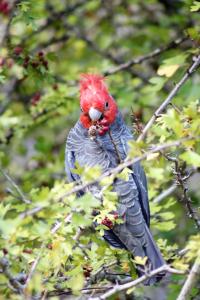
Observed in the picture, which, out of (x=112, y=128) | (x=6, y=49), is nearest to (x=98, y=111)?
(x=112, y=128)

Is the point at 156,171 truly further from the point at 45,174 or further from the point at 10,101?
the point at 10,101

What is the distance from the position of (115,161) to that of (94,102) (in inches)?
17.1

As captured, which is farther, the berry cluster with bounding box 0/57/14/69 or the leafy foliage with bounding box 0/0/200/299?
the berry cluster with bounding box 0/57/14/69

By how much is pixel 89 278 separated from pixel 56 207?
995 millimetres

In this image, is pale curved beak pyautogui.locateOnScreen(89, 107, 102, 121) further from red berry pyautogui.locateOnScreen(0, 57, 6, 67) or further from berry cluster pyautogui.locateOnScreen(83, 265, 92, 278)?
berry cluster pyautogui.locateOnScreen(83, 265, 92, 278)

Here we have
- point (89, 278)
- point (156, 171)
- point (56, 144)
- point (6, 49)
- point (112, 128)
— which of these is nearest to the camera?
point (156, 171)

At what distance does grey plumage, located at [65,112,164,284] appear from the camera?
4402 mm

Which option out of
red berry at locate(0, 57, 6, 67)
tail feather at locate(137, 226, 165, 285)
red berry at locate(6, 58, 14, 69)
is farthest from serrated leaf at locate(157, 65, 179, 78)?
red berry at locate(6, 58, 14, 69)

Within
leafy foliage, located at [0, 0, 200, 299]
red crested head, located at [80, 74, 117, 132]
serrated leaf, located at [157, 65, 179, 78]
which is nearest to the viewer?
leafy foliage, located at [0, 0, 200, 299]

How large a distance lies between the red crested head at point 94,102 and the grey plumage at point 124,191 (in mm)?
125

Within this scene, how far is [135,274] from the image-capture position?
3799mm

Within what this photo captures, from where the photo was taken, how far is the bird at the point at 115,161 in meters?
4.41

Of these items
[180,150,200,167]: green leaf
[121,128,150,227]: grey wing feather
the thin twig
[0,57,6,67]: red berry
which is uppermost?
the thin twig

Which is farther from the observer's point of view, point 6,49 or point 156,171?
point 6,49
